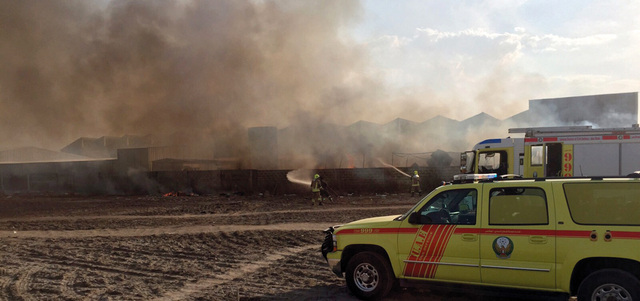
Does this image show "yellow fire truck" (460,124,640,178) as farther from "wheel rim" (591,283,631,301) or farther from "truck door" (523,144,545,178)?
"wheel rim" (591,283,631,301)

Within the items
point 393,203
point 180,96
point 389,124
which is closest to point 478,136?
point 389,124

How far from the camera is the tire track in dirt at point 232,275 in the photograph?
7.06m

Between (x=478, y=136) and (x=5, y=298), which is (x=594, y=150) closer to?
(x=5, y=298)

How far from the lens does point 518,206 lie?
5586 mm

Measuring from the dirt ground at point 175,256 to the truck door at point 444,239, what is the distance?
0.69 meters

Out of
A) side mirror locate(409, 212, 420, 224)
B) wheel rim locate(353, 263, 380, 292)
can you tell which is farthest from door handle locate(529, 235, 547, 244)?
wheel rim locate(353, 263, 380, 292)

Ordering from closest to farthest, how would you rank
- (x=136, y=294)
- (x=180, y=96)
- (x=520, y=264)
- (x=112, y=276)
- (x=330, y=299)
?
(x=520, y=264)
(x=330, y=299)
(x=136, y=294)
(x=112, y=276)
(x=180, y=96)

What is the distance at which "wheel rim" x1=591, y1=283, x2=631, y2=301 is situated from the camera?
499cm

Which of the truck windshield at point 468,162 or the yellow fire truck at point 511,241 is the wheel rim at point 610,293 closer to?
the yellow fire truck at point 511,241

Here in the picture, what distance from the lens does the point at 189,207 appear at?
859 inches

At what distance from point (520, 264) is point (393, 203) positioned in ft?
55.6

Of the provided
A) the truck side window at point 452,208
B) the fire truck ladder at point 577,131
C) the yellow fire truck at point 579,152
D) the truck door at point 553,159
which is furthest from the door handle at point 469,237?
the fire truck ladder at point 577,131

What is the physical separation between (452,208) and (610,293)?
1.87 metres

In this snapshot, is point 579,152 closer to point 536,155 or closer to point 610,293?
point 536,155
